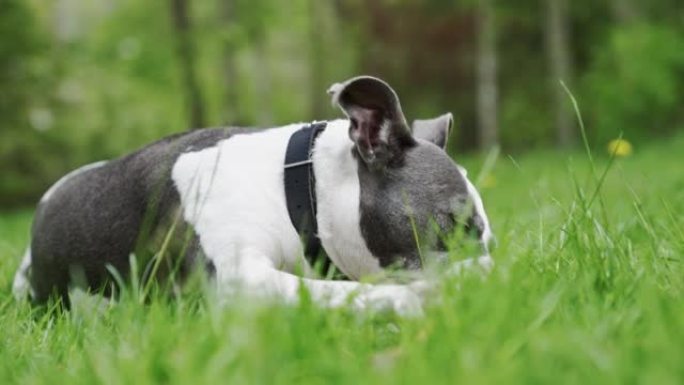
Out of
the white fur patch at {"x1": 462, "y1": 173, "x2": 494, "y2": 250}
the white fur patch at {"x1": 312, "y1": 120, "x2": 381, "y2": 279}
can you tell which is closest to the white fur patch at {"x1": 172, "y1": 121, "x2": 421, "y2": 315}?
the white fur patch at {"x1": 312, "y1": 120, "x2": 381, "y2": 279}

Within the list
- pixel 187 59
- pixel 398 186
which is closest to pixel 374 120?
pixel 398 186

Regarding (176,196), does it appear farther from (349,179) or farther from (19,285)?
(19,285)

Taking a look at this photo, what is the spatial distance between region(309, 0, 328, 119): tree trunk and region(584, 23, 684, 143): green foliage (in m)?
5.70

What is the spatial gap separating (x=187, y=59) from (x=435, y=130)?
1213 cm

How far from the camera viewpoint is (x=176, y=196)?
3656 mm

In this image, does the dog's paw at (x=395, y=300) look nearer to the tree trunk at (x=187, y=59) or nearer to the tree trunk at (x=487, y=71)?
the tree trunk at (x=187, y=59)

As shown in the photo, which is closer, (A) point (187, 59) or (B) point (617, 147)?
(B) point (617, 147)

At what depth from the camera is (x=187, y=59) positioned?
1552 centimetres

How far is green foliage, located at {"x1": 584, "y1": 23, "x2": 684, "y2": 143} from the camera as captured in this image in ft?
58.3

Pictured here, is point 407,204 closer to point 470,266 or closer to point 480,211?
point 480,211

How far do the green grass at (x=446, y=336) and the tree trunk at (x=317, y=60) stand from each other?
57.8ft

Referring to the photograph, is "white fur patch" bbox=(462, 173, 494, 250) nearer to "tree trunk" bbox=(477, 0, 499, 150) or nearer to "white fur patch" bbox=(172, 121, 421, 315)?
"white fur patch" bbox=(172, 121, 421, 315)

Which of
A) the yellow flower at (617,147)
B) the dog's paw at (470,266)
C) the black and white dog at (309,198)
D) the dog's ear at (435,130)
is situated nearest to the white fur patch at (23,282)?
the black and white dog at (309,198)

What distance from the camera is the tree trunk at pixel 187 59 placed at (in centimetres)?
1542
